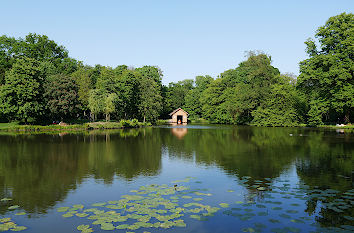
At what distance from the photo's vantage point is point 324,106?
194 ft

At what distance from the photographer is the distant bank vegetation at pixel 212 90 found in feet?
180

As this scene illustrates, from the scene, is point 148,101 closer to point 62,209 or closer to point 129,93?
point 129,93

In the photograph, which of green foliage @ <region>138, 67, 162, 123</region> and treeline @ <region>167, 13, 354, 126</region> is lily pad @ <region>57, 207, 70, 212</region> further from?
green foliage @ <region>138, 67, 162, 123</region>

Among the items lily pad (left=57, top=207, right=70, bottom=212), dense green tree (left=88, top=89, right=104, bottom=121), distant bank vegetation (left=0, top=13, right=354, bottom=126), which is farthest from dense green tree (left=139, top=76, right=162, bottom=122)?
lily pad (left=57, top=207, right=70, bottom=212)

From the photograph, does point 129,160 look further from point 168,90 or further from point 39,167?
point 168,90

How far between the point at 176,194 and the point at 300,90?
62.7 m

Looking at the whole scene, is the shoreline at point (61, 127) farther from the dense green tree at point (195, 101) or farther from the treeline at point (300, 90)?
the dense green tree at point (195, 101)

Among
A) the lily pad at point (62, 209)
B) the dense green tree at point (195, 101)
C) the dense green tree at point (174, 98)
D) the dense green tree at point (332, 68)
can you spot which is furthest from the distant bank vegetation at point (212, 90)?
the lily pad at point (62, 209)

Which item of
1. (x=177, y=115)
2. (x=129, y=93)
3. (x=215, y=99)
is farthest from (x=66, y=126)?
(x=177, y=115)

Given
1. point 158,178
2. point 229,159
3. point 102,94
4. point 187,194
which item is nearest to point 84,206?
point 187,194

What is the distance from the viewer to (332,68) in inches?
2196

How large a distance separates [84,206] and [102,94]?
188 ft

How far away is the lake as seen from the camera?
30.5ft

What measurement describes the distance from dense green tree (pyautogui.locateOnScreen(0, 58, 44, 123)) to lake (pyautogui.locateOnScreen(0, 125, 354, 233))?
3460cm
